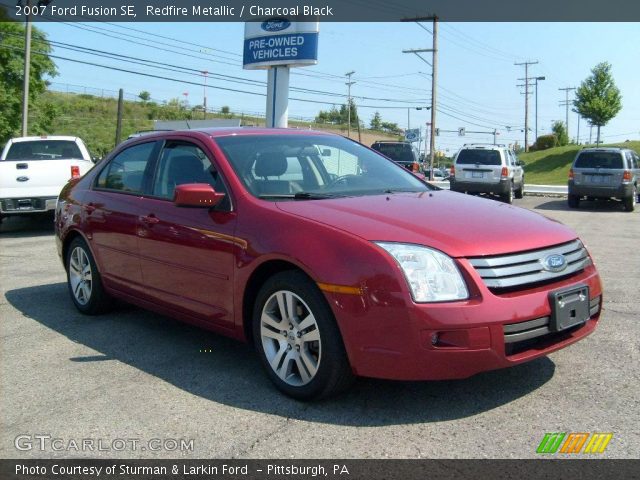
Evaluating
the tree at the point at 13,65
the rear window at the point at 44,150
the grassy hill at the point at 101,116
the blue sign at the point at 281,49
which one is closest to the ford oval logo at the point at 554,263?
the rear window at the point at 44,150

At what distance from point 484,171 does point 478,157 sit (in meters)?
0.61

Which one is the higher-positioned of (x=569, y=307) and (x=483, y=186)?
(x=483, y=186)

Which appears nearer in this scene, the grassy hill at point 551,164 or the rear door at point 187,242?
the rear door at point 187,242

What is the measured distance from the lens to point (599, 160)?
57.7ft

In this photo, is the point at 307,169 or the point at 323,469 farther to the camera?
the point at 307,169

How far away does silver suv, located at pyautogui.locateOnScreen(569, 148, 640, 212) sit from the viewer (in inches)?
669

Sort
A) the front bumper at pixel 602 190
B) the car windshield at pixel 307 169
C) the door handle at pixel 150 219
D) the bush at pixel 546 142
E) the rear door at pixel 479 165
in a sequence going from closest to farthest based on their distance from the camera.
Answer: the car windshield at pixel 307 169, the door handle at pixel 150 219, the front bumper at pixel 602 190, the rear door at pixel 479 165, the bush at pixel 546 142

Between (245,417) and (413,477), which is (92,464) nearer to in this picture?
(245,417)

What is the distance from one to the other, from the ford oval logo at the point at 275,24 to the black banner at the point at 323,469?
747 inches

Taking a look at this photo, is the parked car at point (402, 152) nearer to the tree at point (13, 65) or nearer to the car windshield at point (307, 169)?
the car windshield at point (307, 169)

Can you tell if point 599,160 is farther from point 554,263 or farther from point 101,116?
point 101,116

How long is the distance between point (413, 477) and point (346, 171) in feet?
7.75

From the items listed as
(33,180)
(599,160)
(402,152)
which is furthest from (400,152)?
(33,180)

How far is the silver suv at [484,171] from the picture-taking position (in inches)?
752
